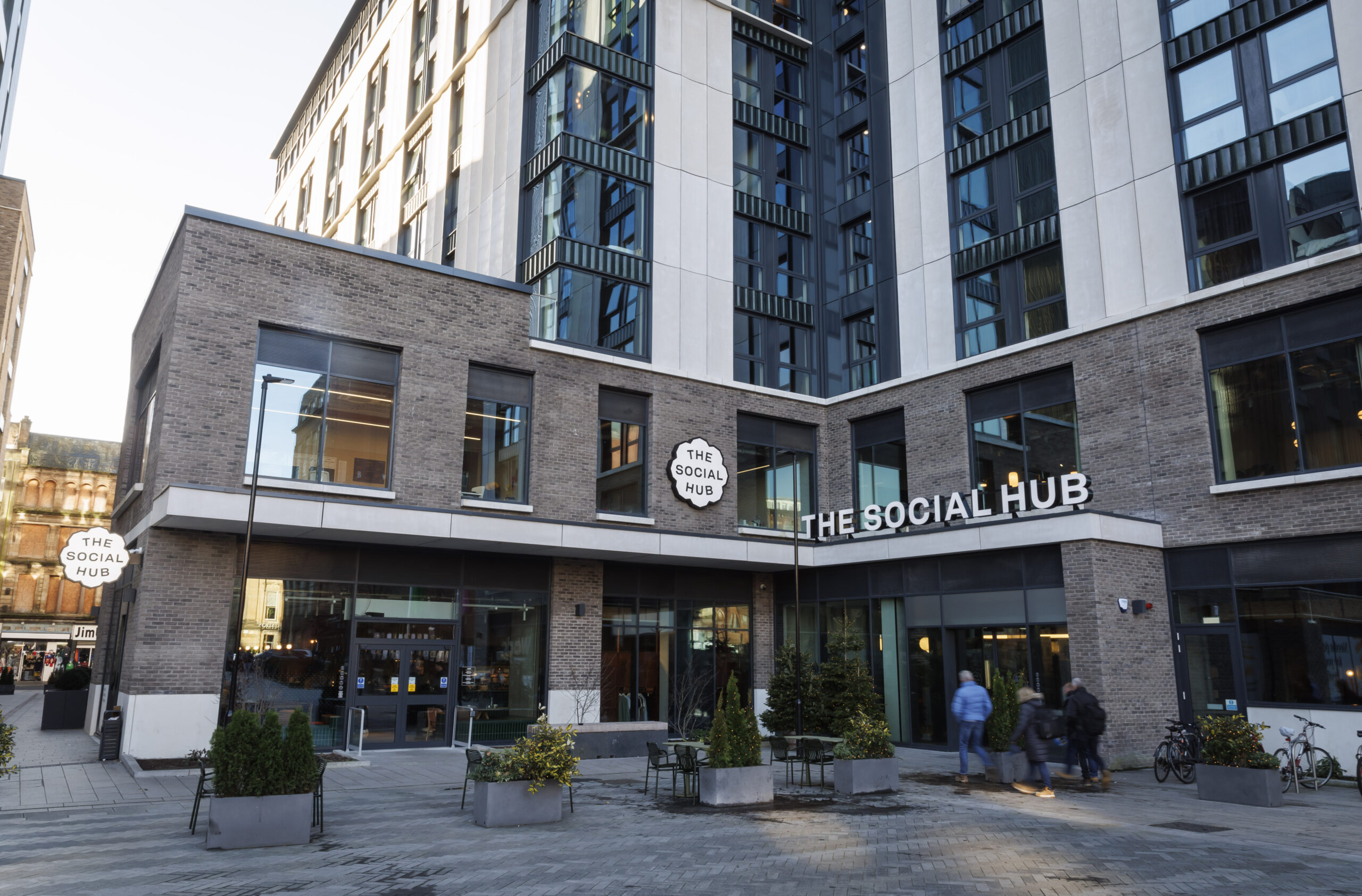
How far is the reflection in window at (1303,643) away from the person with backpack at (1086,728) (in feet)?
15.7

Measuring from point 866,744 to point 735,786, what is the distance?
266cm

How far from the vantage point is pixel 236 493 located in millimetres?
18922

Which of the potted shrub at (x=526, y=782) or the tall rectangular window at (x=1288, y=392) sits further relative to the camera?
the tall rectangular window at (x=1288, y=392)

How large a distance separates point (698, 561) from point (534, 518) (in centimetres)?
526

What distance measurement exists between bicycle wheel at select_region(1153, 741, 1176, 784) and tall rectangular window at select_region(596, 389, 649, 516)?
13.3m

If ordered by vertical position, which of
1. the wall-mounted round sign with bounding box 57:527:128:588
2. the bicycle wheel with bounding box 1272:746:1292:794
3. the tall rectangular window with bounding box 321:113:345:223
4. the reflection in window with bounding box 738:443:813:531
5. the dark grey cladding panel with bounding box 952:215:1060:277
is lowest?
the bicycle wheel with bounding box 1272:746:1292:794

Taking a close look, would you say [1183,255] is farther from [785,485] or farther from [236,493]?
[236,493]

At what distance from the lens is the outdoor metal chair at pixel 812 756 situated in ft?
56.2

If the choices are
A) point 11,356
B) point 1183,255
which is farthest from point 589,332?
point 11,356

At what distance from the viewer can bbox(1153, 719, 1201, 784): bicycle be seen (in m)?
17.5

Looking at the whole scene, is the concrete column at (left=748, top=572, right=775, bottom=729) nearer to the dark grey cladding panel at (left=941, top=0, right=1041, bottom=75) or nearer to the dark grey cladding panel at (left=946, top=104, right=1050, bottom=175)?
the dark grey cladding panel at (left=946, top=104, right=1050, bottom=175)

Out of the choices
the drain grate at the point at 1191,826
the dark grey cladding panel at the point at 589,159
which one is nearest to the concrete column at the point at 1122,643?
the drain grate at the point at 1191,826

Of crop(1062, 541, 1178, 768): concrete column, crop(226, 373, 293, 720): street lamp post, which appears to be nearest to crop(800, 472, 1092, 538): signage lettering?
crop(1062, 541, 1178, 768): concrete column

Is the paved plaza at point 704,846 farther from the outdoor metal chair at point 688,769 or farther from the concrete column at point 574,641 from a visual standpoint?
the concrete column at point 574,641
